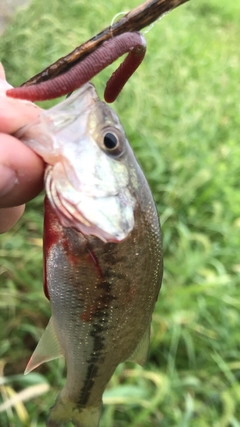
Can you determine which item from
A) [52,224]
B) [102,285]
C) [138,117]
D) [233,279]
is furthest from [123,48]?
[138,117]

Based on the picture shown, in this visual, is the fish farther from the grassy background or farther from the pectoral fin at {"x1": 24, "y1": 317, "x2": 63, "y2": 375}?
the grassy background

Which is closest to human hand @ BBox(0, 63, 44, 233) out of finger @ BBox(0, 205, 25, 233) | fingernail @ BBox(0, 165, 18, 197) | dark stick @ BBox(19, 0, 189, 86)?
fingernail @ BBox(0, 165, 18, 197)

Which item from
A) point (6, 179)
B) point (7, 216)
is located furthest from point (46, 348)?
point (6, 179)

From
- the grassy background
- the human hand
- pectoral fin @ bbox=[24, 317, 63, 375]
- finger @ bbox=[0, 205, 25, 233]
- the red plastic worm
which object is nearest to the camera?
the red plastic worm

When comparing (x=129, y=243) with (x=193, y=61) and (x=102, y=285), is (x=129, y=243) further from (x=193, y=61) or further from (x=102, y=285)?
(x=193, y=61)

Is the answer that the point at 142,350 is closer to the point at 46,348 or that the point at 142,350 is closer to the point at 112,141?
the point at 46,348

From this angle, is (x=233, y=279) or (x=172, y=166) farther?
(x=172, y=166)

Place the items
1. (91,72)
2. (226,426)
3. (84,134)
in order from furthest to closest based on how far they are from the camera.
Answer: (226,426) → (84,134) → (91,72)
